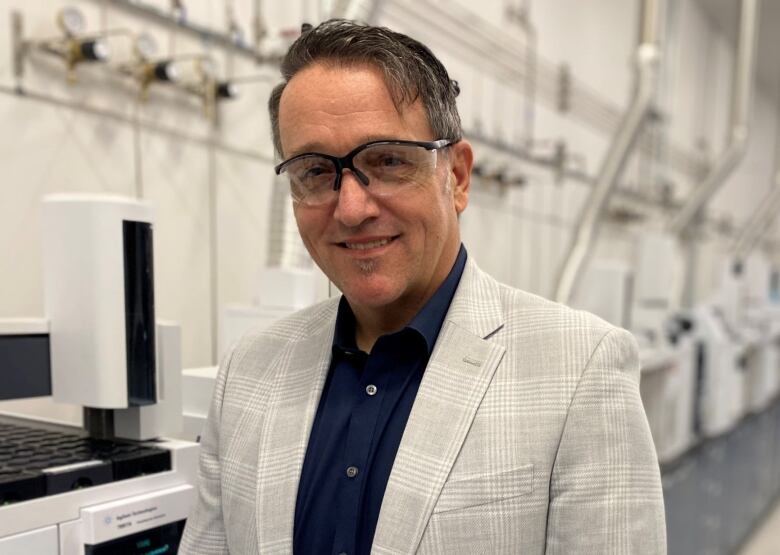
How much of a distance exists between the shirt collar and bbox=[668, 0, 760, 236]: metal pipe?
11.1 ft

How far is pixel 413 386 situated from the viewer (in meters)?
0.80

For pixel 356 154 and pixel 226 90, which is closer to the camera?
pixel 356 154

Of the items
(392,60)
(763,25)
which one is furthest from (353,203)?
(763,25)

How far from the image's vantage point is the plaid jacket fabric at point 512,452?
0.68 metres

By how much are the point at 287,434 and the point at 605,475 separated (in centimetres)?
36

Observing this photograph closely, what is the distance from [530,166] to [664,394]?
1462 millimetres

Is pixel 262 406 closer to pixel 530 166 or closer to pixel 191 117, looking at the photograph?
pixel 191 117

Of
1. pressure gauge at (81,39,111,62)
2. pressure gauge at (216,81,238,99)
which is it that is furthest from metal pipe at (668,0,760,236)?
pressure gauge at (81,39,111,62)

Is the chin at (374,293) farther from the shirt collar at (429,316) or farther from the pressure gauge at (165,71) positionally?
the pressure gauge at (165,71)

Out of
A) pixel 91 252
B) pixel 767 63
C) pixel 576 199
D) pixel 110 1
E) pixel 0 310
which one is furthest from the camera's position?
pixel 767 63

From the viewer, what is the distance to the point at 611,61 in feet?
14.8

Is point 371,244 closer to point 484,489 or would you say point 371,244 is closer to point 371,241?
point 371,241

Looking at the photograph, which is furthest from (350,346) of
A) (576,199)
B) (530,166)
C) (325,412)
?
(576,199)

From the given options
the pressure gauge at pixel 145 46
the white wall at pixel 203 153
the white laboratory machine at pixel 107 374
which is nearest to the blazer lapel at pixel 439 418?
the white laboratory machine at pixel 107 374
